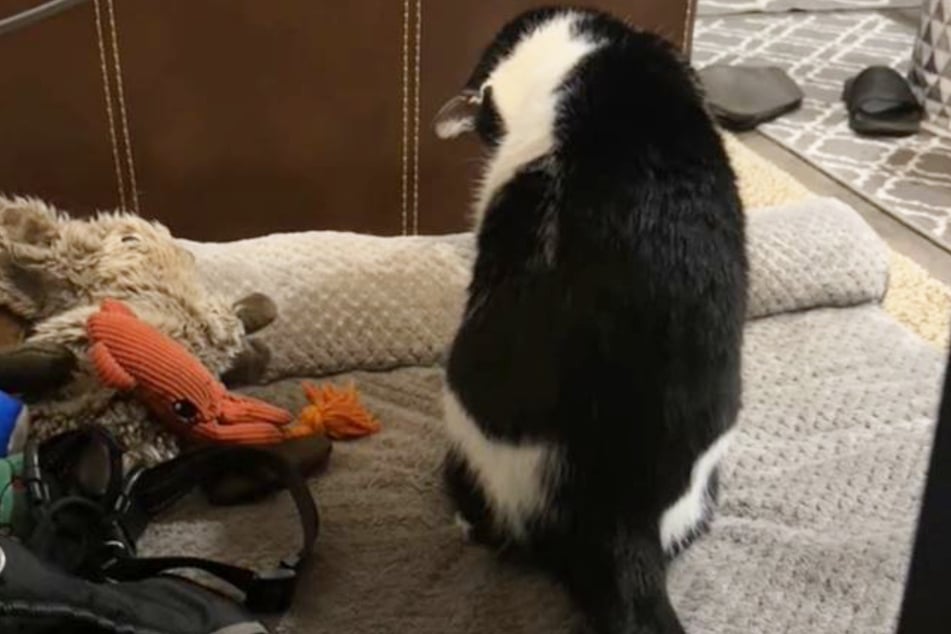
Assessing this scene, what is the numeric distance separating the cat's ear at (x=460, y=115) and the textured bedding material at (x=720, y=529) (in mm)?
344

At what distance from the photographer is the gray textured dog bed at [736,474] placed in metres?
1.28

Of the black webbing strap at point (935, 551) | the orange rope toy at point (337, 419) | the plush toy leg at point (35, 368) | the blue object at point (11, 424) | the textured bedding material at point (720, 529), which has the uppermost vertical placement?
the black webbing strap at point (935, 551)

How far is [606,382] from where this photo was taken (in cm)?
115

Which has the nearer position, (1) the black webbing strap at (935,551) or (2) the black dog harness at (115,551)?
(1) the black webbing strap at (935,551)

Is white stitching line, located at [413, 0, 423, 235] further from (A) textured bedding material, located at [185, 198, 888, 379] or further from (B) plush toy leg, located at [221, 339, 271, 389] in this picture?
(B) plush toy leg, located at [221, 339, 271, 389]

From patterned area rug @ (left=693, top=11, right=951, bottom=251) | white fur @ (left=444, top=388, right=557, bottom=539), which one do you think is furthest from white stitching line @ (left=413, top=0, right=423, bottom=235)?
patterned area rug @ (left=693, top=11, right=951, bottom=251)

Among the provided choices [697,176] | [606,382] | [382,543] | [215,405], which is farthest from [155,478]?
[697,176]

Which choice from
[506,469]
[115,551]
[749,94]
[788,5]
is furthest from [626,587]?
[788,5]

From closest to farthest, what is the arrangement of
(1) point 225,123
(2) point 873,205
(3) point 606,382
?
(3) point 606,382 < (1) point 225,123 < (2) point 873,205

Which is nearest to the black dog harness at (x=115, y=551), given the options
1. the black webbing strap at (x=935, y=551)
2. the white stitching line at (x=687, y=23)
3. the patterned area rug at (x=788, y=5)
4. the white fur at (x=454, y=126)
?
the white fur at (x=454, y=126)

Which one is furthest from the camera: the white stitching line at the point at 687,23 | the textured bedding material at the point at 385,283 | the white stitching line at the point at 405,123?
Answer: the white stitching line at the point at 687,23

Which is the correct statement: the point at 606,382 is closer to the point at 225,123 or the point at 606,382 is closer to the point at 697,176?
the point at 697,176

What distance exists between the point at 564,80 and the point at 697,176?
0.18m

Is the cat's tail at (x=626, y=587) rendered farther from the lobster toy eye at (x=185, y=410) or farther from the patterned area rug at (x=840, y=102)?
the patterned area rug at (x=840, y=102)
